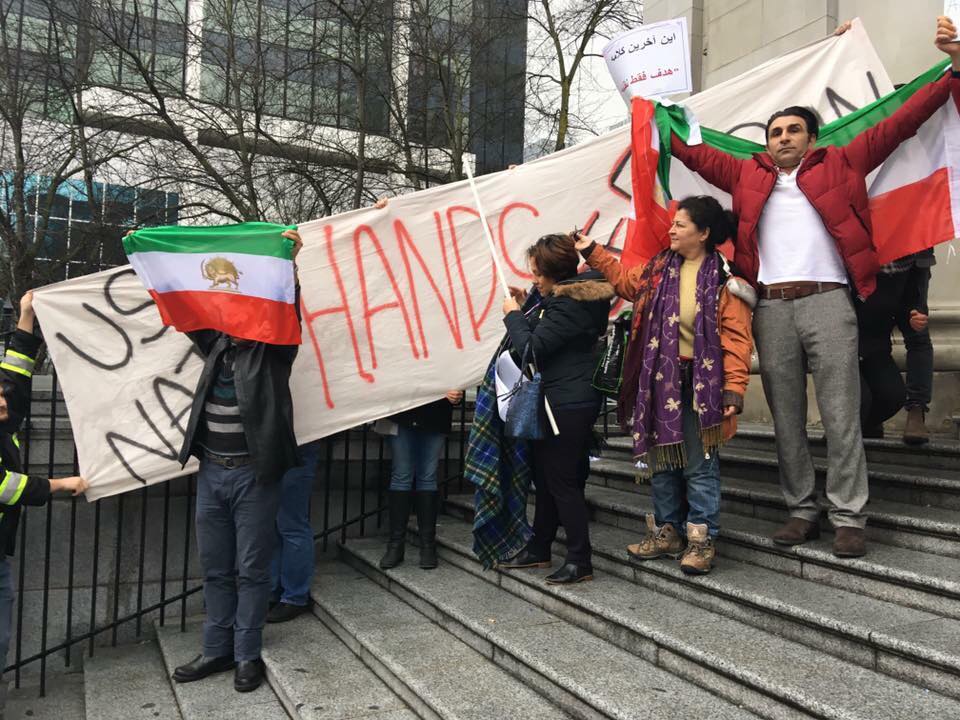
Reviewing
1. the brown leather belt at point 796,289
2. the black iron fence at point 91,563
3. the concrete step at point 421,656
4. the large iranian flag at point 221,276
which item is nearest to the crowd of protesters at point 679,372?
the brown leather belt at point 796,289

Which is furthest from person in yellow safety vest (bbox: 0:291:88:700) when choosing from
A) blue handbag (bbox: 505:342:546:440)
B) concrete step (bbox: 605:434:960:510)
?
concrete step (bbox: 605:434:960:510)

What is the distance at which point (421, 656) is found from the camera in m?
3.86

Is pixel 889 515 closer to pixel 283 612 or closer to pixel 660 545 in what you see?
pixel 660 545

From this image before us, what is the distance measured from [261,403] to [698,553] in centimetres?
221

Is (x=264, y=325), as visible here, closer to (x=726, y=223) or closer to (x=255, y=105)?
(x=726, y=223)

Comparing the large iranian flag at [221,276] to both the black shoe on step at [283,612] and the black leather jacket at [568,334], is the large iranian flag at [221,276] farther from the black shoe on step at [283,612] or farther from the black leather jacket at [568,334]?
the black shoe on step at [283,612]

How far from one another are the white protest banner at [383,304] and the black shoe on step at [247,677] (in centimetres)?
115

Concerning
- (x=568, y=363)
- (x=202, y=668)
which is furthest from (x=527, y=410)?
(x=202, y=668)

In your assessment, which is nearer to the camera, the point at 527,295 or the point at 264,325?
the point at 264,325

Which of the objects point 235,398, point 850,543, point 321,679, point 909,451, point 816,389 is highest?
point 816,389

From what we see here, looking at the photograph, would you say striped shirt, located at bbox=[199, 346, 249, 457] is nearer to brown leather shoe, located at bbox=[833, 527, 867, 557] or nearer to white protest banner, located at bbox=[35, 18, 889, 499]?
white protest banner, located at bbox=[35, 18, 889, 499]

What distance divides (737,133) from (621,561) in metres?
2.53

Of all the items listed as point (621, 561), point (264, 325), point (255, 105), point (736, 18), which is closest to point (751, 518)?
point (621, 561)

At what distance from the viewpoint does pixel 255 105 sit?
540 inches
